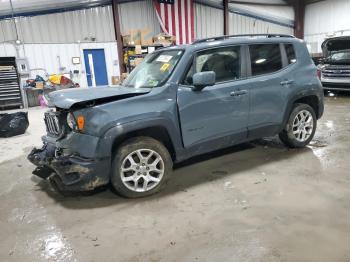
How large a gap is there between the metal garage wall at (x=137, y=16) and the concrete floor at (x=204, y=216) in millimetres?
10104

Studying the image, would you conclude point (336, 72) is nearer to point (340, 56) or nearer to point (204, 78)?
point (340, 56)

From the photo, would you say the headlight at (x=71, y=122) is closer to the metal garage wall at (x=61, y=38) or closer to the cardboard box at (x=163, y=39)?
the metal garage wall at (x=61, y=38)

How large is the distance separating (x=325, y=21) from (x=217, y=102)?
1599 cm

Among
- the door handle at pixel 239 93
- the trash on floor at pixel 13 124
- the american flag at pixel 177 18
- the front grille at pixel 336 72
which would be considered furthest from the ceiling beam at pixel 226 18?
the door handle at pixel 239 93

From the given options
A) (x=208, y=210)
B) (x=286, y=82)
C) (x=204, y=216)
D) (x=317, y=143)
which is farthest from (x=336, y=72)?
(x=204, y=216)

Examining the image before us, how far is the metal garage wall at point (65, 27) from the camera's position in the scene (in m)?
11.0

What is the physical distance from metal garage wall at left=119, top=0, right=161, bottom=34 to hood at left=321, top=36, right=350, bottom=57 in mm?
7026

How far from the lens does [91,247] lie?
239cm

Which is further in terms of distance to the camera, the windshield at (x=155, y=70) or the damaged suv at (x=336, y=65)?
the damaged suv at (x=336, y=65)

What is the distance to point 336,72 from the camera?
9422mm

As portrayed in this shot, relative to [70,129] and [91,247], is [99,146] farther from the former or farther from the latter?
[91,247]

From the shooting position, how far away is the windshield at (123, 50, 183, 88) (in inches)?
134

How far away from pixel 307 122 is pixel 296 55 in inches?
38.9

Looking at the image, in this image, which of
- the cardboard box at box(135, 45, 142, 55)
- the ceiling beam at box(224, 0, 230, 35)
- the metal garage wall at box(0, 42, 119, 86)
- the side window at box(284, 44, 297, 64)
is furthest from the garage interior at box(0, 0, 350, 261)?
the ceiling beam at box(224, 0, 230, 35)
